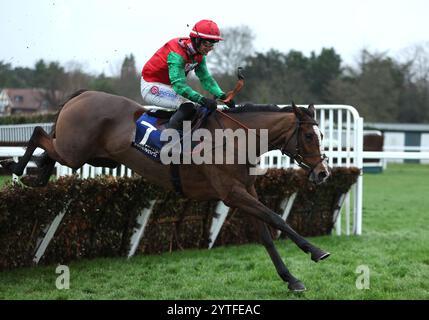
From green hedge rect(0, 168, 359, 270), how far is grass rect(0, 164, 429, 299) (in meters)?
0.20

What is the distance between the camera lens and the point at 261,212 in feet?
16.4

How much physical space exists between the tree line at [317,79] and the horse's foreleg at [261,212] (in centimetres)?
2007

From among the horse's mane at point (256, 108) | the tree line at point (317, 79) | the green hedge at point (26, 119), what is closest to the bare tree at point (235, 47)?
the tree line at point (317, 79)

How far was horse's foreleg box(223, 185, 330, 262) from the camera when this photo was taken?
4938 millimetres

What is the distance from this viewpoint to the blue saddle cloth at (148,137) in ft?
17.4

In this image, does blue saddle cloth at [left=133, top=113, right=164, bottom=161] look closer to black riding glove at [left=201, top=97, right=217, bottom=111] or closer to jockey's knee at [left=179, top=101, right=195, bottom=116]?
jockey's knee at [left=179, top=101, right=195, bottom=116]

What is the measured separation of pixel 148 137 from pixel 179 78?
625mm

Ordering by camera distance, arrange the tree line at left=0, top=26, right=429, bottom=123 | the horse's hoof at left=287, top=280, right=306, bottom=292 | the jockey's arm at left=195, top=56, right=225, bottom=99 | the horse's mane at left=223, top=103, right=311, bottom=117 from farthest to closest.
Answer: the tree line at left=0, top=26, right=429, bottom=123 → the jockey's arm at left=195, top=56, right=225, bottom=99 → the horse's mane at left=223, top=103, right=311, bottom=117 → the horse's hoof at left=287, top=280, right=306, bottom=292

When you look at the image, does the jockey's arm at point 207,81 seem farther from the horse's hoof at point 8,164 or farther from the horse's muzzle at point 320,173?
the horse's hoof at point 8,164

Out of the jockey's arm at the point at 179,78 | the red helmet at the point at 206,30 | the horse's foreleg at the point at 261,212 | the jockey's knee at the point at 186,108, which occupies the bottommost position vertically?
the horse's foreleg at the point at 261,212

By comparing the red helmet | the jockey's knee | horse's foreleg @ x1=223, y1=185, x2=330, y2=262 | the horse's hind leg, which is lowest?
the horse's hind leg

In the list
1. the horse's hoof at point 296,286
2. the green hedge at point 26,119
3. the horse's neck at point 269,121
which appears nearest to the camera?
the horse's hoof at point 296,286

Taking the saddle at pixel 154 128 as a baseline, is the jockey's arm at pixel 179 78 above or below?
above

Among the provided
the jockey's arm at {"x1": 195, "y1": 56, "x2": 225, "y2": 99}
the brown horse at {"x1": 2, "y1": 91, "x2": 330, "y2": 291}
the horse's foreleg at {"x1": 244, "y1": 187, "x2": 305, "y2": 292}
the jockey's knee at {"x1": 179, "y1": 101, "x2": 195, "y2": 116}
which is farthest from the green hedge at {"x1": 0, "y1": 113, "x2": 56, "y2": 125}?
the horse's foreleg at {"x1": 244, "y1": 187, "x2": 305, "y2": 292}
